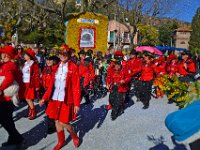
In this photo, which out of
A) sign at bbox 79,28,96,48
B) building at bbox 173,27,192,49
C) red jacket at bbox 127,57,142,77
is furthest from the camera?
building at bbox 173,27,192,49

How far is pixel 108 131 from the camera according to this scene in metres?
6.87

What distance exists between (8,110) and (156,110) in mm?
4803

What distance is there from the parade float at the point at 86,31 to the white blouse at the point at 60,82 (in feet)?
29.5

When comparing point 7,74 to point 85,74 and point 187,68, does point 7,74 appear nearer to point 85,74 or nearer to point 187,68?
point 85,74

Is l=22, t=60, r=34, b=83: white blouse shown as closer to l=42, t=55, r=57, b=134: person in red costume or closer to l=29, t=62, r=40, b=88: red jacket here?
l=29, t=62, r=40, b=88: red jacket

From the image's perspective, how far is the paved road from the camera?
5.94m

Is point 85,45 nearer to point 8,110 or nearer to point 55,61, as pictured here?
point 55,61

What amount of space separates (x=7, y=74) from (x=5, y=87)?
211mm

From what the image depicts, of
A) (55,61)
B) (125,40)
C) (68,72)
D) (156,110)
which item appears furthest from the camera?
(125,40)

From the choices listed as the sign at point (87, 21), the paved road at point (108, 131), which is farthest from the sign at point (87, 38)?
the paved road at point (108, 131)

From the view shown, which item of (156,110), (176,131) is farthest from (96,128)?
(176,131)

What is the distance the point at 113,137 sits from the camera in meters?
6.44

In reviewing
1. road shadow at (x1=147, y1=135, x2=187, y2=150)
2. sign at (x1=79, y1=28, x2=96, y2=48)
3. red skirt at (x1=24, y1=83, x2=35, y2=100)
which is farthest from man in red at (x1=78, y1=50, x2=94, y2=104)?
sign at (x1=79, y1=28, x2=96, y2=48)

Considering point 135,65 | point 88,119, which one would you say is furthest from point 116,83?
point 135,65
